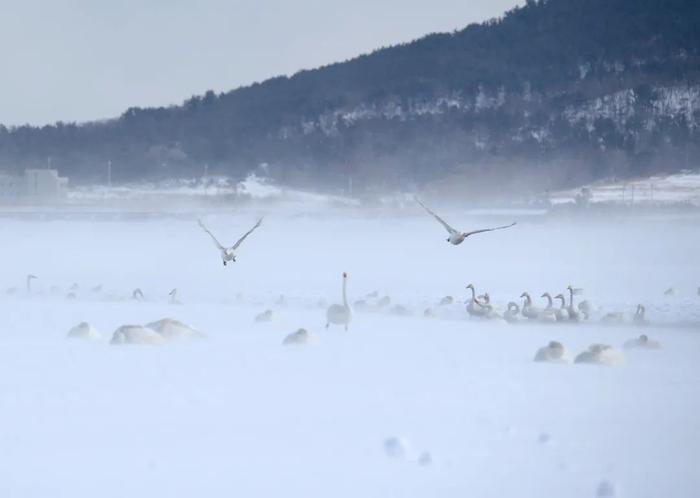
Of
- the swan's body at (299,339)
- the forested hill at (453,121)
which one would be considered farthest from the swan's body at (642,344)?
the forested hill at (453,121)

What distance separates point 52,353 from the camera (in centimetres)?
1381

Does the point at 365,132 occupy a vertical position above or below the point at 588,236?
above

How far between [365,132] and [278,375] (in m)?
86.9

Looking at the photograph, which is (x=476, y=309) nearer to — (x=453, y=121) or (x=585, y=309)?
(x=585, y=309)

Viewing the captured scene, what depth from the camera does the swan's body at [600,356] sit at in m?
13.3

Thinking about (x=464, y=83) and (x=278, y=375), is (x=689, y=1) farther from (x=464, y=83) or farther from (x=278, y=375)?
(x=278, y=375)

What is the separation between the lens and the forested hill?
8631cm

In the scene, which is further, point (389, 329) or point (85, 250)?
point (85, 250)

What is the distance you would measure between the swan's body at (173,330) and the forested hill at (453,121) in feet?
200

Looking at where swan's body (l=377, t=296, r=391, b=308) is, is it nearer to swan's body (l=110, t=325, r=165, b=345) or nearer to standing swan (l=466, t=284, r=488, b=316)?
standing swan (l=466, t=284, r=488, b=316)

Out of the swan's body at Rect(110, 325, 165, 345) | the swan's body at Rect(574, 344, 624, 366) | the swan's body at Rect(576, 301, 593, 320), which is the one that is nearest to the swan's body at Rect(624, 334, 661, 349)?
the swan's body at Rect(574, 344, 624, 366)

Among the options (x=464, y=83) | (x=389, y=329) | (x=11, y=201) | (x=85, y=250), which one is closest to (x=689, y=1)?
(x=464, y=83)

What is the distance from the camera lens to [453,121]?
3917 inches

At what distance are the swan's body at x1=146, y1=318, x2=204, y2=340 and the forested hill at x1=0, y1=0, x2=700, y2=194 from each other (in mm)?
60886
